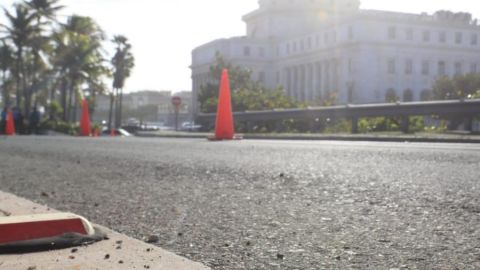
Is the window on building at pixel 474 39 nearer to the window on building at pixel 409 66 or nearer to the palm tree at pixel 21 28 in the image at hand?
the window on building at pixel 409 66

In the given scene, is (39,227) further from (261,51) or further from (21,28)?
(261,51)

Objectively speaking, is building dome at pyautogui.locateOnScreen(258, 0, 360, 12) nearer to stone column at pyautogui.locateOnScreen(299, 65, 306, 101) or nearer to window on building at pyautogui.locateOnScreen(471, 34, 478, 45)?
stone column at pyautogui.locateOnScreen(299, 65, 306, 101)

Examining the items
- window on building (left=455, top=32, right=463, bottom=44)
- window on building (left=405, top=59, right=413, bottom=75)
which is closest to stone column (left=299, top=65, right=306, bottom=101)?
window on building (left=405, top=59, right=413, bottom=75)

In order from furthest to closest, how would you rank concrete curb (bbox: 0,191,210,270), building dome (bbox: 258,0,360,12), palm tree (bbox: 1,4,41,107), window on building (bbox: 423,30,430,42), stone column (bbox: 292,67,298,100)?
building dome (bbox: 258,0,360,12), stone column (bbox: 292,67,298,100), window on building (bbox: 423,30,430,42), palm tree (bbox: 1,4,41,107), concrete curb (bbox: 0,191,210,270)

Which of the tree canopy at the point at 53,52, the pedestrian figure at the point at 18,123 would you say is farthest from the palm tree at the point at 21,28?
the pedestrian figure at the point at 18,123

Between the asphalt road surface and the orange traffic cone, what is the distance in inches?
347

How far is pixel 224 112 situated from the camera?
1681cm

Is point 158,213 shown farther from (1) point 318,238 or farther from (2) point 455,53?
(2) point 455,53

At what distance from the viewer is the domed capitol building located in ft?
253

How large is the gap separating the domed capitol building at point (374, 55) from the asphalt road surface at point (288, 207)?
63.6 metres

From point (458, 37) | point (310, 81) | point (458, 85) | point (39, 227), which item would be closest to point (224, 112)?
point (39, 227)

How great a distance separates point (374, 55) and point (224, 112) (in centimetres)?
6331

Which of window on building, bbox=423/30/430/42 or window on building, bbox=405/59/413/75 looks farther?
window on building, bbox=423/30/430/42

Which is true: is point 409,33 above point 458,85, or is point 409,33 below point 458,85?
above
